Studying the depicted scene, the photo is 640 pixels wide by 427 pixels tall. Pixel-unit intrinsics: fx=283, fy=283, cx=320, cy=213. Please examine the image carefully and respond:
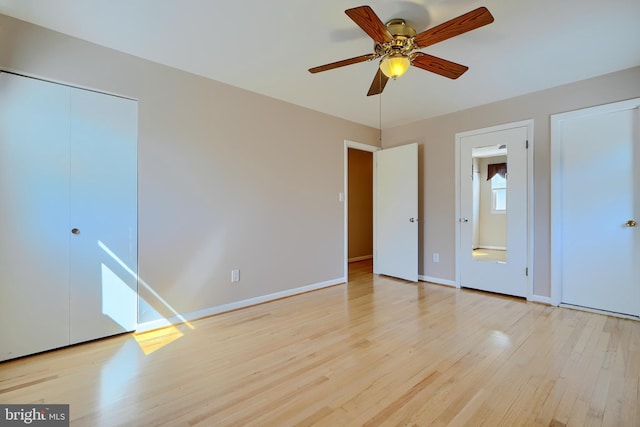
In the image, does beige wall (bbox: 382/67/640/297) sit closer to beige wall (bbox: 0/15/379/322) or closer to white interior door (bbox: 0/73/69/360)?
beige wall (bbox: 0/15/379/322)

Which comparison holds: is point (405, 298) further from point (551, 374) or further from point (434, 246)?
point (551, 374)

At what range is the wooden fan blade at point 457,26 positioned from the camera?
1.54 metres

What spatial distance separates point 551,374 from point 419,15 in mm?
2545

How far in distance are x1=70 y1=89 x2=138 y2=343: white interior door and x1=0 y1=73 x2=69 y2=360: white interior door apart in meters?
0.07

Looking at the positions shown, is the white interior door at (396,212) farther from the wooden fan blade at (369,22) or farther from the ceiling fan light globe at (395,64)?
the wooden fan blade at (369,22)

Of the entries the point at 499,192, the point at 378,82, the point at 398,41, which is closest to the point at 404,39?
the point at 398,41

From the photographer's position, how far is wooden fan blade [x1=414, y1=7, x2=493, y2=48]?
5.07 feet

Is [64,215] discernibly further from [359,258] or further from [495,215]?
[359,258]

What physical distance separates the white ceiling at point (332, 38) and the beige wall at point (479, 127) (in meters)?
0.15

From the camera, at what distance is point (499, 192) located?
3547 mm

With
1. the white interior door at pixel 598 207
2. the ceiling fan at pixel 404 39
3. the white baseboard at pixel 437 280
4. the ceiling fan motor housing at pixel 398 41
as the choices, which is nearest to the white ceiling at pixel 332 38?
the ceiling fan motor housing at pixel 398 41

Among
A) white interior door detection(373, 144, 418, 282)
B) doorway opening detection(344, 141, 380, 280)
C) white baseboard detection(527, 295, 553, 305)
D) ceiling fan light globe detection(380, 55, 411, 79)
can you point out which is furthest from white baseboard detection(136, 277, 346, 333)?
ceiling fan light globe detection(380, 55, 411, 79)

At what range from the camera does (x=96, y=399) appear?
1613mm

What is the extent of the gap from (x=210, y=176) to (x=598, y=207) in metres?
4.02
